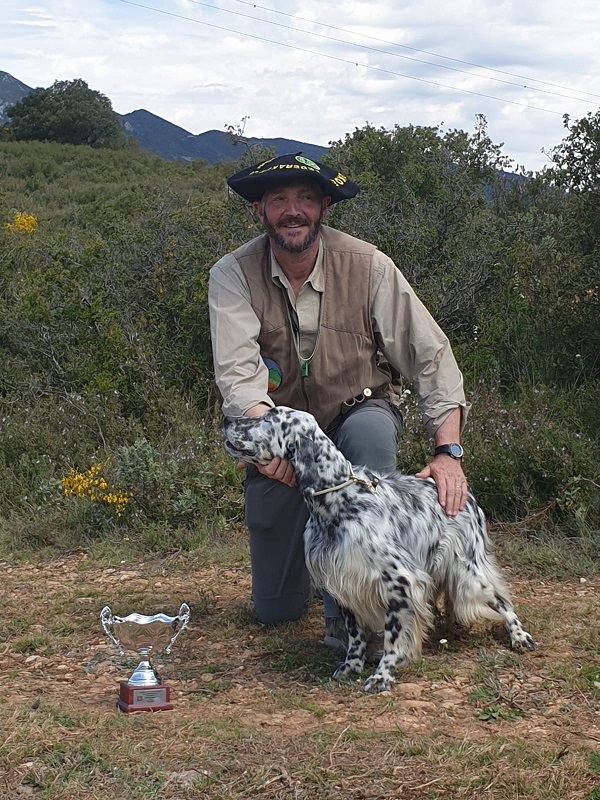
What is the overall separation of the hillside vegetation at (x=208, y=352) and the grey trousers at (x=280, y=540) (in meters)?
1.35

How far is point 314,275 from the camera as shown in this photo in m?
4.63

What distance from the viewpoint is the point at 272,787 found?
3.01 m

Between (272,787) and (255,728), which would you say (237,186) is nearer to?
(255,728)

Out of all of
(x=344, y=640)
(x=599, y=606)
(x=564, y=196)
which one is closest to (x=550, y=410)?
(x=599, y=606)

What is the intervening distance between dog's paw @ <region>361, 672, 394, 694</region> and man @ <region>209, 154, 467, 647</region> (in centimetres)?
56

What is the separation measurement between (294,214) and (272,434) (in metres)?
0.99

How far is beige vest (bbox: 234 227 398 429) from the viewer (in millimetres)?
4617

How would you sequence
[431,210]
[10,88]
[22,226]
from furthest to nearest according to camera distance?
[10,88], [22,226], [431,210]

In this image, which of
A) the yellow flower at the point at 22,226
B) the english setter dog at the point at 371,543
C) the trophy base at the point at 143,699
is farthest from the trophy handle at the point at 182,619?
the yellow flower at the point at 22,226

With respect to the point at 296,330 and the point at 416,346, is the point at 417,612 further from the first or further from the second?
the point at 296,330

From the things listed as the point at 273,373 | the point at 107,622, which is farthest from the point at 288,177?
the point at 107,622

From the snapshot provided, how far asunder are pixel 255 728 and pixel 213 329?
176 cm

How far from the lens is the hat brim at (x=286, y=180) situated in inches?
175

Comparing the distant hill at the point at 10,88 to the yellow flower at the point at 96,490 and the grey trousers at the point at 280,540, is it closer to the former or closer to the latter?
the yellow flower at the point at 96,490
